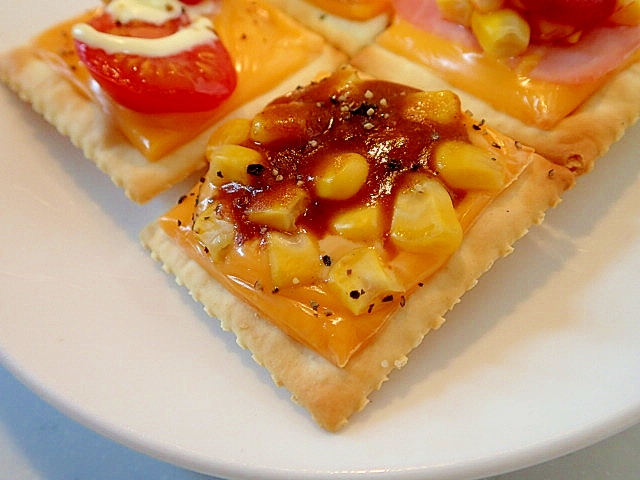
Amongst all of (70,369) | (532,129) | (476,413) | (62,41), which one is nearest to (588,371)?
(476,413)

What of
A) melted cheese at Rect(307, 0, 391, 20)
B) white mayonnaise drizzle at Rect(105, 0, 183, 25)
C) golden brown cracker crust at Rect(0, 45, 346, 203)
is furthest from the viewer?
melted cheese at Rect(307, 0, 391, 20)

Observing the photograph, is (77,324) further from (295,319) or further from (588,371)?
(588,371)

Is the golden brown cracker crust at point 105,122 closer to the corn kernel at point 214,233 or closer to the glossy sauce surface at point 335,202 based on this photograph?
the glossy sauce surface at point 335,202

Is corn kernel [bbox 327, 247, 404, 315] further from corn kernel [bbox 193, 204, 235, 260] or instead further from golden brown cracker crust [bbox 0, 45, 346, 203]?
golden brown cracker crust [bbox 0, 45, 346, 203]

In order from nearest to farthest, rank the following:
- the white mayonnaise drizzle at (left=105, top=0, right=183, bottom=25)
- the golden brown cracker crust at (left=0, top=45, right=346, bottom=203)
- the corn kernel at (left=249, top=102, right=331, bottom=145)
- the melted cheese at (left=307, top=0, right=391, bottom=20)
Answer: the corn kernel at (left=249, top=102, right=331, bottom=145), the golden brown cracker crust at (left=0, top=45, right=346, bottom=203), the white mayonnaise drizzle at (left=105, top=0, right=183, bottom=25), the melted cheese at (left=307, top=0, right=391, bottom=20)

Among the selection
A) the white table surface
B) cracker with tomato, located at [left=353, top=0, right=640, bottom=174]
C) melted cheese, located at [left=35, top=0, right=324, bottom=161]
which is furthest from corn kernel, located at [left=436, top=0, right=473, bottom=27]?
the white table surface

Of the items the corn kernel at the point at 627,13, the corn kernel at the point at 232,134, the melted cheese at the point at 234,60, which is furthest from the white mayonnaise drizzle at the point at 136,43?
the corn kernel at the point at 627,13
